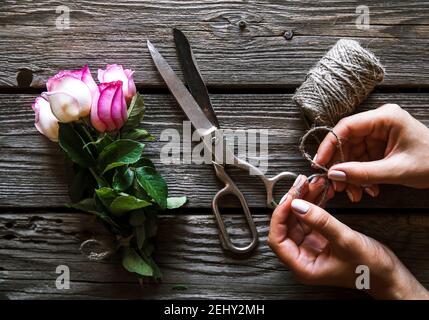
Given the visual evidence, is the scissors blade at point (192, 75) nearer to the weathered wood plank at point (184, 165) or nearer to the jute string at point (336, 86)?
the weathered wood plank at point (184, 165)

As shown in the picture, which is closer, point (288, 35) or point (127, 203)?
point (127, 203)

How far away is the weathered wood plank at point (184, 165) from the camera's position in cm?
92

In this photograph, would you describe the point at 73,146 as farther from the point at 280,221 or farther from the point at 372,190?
the point at 372,190

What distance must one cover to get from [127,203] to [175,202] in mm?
99

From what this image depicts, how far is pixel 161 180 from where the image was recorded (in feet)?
2.80

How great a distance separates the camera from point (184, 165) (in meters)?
0.92

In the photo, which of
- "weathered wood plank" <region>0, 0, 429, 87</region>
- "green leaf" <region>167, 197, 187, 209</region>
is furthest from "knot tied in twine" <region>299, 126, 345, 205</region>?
"green leaf" <region>167, 197, 187, 209</region>

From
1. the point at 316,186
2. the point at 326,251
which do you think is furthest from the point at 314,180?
the point at 326,251

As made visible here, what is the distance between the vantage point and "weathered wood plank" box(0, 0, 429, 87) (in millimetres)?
926

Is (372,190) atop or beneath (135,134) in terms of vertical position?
beneath

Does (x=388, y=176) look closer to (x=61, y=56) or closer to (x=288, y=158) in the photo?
(x=288, y=158)

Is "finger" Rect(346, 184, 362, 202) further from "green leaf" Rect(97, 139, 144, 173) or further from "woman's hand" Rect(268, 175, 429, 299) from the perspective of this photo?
"green leaf" Rect(97, 139, 144, 173)
